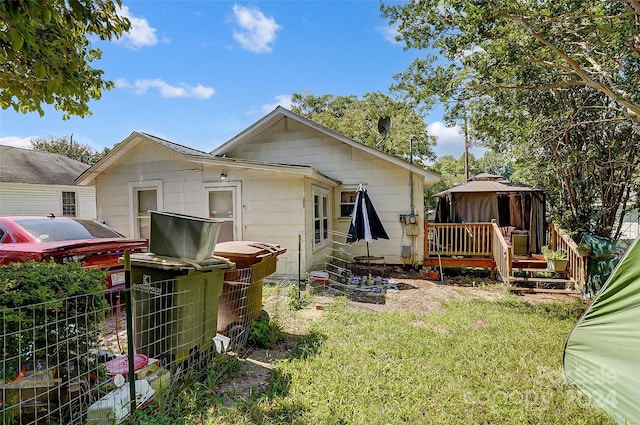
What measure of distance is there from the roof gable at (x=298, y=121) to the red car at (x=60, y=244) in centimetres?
583

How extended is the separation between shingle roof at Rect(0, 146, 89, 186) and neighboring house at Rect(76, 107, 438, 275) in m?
10.8

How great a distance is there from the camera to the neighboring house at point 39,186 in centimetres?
1502

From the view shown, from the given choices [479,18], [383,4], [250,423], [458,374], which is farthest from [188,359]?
[383,4]

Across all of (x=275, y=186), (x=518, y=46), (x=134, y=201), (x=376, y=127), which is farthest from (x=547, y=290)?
(x=376, y=127)

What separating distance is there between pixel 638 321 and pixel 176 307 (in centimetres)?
424

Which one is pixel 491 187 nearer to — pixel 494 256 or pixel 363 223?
pixel 494 256

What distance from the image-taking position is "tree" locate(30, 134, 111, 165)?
29247 mm

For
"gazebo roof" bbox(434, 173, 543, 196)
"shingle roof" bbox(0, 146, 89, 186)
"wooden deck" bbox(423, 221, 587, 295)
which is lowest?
"wooden deck" bbox(423, 221, 587, 295)

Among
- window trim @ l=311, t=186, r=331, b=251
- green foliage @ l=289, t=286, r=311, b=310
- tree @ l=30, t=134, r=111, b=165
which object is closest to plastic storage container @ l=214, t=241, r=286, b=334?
green foliage @ l=289, t=286, r=311, b=310

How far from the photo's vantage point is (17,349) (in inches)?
85.0

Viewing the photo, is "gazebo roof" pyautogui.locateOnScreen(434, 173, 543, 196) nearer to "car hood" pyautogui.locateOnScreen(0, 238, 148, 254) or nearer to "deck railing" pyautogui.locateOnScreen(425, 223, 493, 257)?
"deck railing" pyautogui.locateOnScreen(425, 223, 493, 257)

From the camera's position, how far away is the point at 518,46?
6.56 m

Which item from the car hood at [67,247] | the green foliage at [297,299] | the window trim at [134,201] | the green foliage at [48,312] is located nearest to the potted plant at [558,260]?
the green foliage at [297,299]

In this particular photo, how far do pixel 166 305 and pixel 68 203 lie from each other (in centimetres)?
1955
